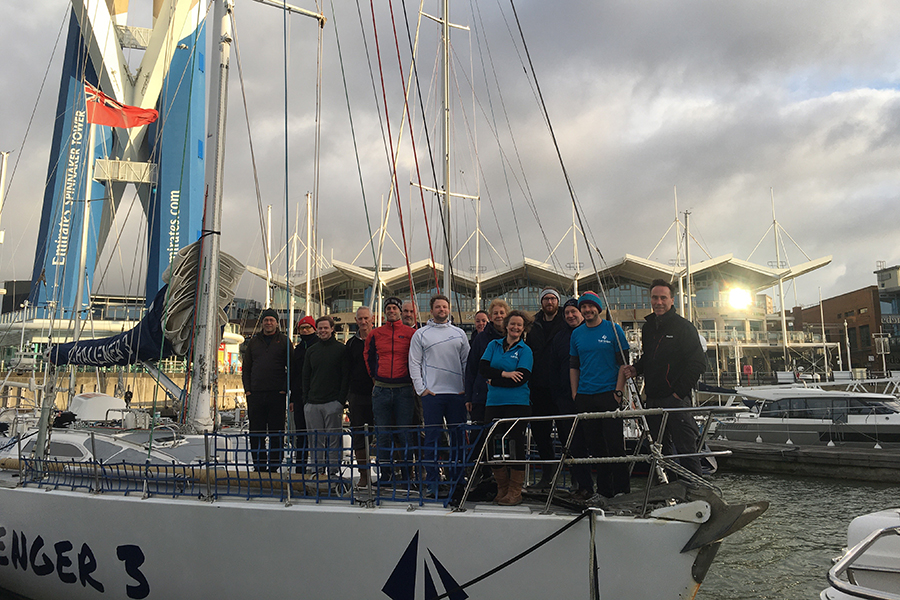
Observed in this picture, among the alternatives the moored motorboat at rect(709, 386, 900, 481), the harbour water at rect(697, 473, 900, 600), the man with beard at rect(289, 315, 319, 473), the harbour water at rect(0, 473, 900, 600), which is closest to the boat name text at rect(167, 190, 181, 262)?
the man with beard at rect(289, 315, 319, 473)

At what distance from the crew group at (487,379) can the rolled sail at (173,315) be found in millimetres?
1034

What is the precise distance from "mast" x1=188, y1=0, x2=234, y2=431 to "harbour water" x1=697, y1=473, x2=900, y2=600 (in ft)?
17.4

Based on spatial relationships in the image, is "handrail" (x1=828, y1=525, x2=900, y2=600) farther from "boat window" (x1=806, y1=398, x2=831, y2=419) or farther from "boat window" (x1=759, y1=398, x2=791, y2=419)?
"boat window" (x1=759, y1=398, x2=791, y2=419)

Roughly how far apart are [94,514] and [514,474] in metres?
3.17

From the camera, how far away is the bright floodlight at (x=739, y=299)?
54.0 metres

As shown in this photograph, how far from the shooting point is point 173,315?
21.6 ft

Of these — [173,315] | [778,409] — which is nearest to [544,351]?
[173,315]

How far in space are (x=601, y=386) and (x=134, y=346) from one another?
5.60m

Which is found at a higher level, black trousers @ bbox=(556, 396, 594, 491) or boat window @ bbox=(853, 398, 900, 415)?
black trousers @ bbox=(556, 396, 594, 491)

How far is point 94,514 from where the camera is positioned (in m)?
4.62

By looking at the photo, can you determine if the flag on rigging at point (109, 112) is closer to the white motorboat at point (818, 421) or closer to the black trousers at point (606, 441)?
the black trousers at point (606, 441)

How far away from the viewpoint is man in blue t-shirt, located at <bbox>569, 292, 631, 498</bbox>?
416 centimetres

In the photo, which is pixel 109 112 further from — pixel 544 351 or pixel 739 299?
pixel 739 299

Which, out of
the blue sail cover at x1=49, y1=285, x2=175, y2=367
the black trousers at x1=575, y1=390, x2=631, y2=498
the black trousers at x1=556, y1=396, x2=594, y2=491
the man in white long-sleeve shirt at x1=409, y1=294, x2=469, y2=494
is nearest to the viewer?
the black trousers at x1=575, y1=390, x2=631, y2=498
